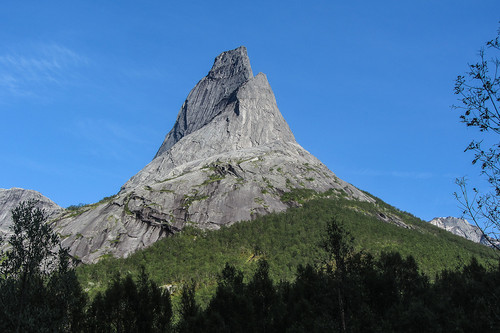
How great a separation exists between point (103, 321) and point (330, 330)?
42.9m

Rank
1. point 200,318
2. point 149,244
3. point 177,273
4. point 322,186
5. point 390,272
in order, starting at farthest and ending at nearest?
point 322,186 < point 149,244 < point 177,273 < point 390,272 < point 200,318

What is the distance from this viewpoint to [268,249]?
409ft

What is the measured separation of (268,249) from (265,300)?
50282 mm

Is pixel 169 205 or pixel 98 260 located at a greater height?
pixel 169 205

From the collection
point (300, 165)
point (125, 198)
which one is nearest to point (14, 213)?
point (125, 198)

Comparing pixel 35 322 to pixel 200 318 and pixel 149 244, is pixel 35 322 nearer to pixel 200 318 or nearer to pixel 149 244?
pixel 200 318

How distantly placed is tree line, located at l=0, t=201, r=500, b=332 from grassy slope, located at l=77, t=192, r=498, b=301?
2555 cm

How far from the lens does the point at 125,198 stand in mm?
162625

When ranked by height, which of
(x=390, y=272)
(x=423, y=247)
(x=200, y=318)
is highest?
(x=423, y=247)

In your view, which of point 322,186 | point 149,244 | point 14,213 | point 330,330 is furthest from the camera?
point 322,186

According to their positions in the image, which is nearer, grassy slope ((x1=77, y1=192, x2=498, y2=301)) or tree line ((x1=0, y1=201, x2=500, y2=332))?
tree line ((x1=0, y1=201, x2=500, y2=332))

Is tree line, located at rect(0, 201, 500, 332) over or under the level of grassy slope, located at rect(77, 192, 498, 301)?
under

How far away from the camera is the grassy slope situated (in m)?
112

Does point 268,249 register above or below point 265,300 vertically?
above
